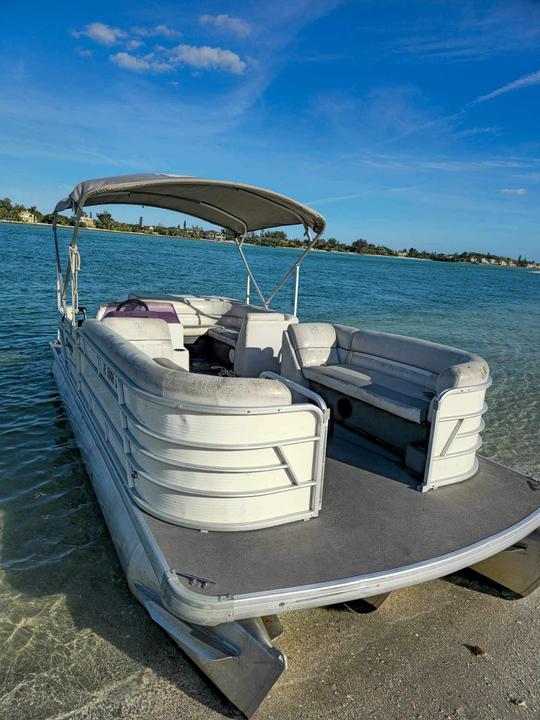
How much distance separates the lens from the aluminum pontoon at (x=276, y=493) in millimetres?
2467

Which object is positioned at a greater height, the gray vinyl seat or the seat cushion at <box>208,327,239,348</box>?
the gray vinyl seat

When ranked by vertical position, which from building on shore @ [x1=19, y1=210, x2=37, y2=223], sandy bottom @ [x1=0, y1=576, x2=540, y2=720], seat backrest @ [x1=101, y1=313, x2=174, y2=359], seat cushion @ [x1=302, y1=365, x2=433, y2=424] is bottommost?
sandy bottom @ [x1=0, y1=576, x2=540, y2=720]

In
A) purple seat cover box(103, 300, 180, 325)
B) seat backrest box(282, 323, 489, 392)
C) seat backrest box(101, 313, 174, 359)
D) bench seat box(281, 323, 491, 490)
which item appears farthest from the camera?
purple seat cover box(103, 300, 180, 325)

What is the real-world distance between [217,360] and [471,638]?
5.72 meters

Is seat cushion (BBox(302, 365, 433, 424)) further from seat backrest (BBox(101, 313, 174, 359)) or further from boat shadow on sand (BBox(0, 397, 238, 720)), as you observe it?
boat shadow on sand (BBox(0, 397, 238, 720))

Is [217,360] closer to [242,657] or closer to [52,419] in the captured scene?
[52,419]

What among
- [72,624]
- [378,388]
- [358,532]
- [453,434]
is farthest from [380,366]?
[72,624]

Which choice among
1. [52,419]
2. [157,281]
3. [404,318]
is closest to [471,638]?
[52,419]

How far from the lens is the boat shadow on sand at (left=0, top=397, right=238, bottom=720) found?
2.63 meters

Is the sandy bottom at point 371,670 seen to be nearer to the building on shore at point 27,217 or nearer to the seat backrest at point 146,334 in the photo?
the seat backrest at point 146,334

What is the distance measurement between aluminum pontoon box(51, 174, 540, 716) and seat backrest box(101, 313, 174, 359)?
0.36m

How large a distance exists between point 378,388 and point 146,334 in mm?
2491

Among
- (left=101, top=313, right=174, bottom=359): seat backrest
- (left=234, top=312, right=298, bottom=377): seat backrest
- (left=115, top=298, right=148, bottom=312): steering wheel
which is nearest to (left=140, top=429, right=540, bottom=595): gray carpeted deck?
(left=101, top=313, right=174, bottom=359): seat backrest

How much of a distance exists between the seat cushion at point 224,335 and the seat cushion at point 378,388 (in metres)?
2.22
